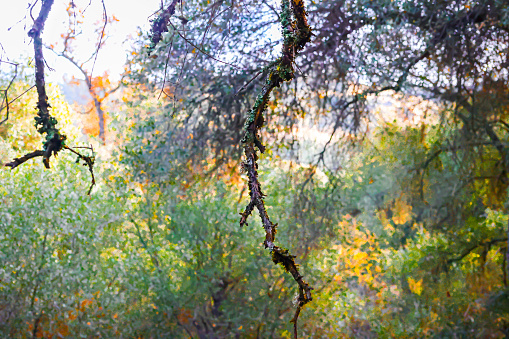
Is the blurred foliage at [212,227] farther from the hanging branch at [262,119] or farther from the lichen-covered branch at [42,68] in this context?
the hanging branch at [262,119]

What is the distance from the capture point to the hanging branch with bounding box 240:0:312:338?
4.08ft

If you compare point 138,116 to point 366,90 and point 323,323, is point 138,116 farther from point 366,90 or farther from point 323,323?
point 323,323

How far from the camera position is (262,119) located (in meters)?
1.51

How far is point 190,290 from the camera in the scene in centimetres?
1040

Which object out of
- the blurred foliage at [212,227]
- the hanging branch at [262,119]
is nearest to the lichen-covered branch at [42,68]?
the hanging branch at [262,119]

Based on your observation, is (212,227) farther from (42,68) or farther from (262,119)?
(262,119)

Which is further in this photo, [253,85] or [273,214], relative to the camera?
[273,214]

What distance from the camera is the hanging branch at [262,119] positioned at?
1243 millimetres

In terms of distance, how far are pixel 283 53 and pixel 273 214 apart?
356 inches

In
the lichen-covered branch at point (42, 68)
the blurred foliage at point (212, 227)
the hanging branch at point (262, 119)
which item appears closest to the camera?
the hanging branch at point (262, 119)

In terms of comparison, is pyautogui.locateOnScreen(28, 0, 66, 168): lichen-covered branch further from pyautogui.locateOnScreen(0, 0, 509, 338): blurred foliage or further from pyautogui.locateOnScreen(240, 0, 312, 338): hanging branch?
pyautogui.locateOnScreen(0, 0, 509, 338): blurred foliage

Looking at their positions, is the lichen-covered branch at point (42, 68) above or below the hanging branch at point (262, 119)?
above

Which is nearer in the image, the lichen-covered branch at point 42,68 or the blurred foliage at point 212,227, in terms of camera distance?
the lichen-covered branch at point 42,68

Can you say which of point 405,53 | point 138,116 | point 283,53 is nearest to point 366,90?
point 405,53
